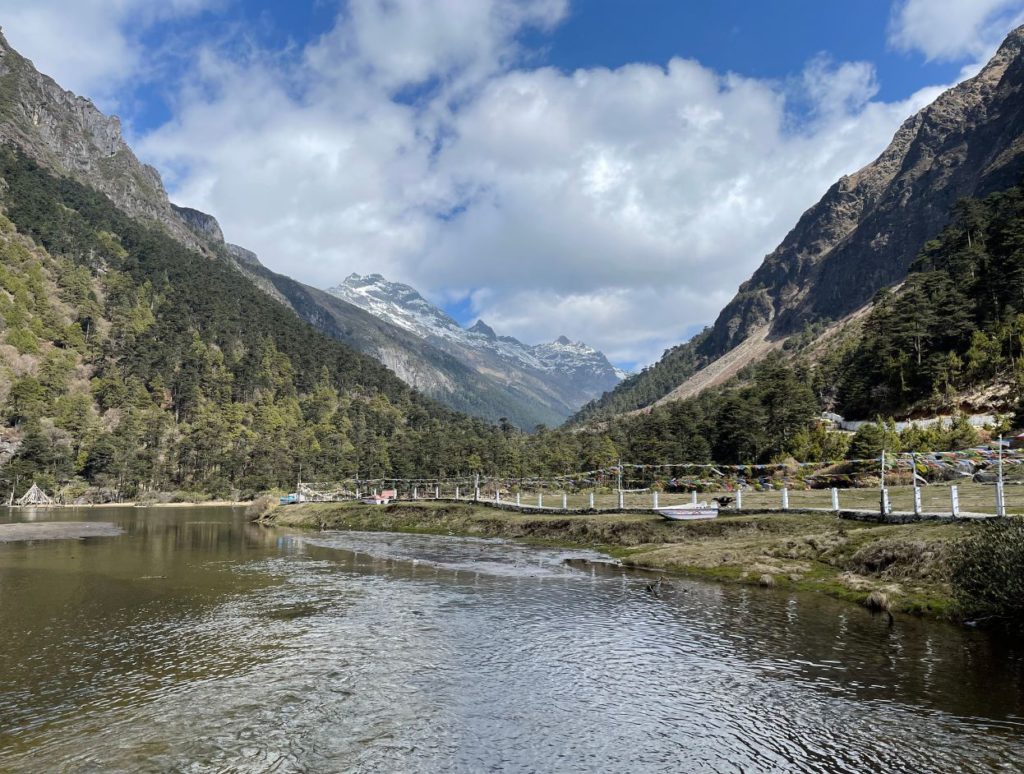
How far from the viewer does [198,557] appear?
48.4 metres

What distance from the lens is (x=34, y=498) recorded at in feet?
452

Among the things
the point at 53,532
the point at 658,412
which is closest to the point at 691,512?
the point at 53,532

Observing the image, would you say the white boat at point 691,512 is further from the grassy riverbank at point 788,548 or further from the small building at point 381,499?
the small building at point 381,499

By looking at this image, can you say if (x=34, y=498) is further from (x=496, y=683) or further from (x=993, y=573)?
(x=993, y=573)

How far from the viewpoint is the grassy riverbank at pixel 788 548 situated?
1017 inches

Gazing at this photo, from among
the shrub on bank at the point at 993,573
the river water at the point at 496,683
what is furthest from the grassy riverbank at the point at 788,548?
the river water at the point at 496,683

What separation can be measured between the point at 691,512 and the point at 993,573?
2571 centimetres

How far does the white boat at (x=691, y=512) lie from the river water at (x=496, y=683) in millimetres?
14854

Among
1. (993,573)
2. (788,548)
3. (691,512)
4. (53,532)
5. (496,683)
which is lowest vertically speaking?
(53,532)

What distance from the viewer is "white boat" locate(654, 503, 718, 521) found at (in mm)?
44969

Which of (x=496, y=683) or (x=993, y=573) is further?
(x=993, y=573)

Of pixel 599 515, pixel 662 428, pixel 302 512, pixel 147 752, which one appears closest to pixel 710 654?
pixel 147 752

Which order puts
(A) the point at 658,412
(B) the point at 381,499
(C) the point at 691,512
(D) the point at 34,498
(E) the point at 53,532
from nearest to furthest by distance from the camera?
1. (C) the point at 691,512
2. (E) the point at 53,532
3. (B) the point at 381,499
4. (D) the point at 34,498
5. (A) the point at 658,412

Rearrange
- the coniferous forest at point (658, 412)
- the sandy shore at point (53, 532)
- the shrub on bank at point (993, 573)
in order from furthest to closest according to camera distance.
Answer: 1. the coniferous forest at point (658, 412)
2. the sandy shore at point (53, 532)
3. the shrub on bank at point (993, 573)
